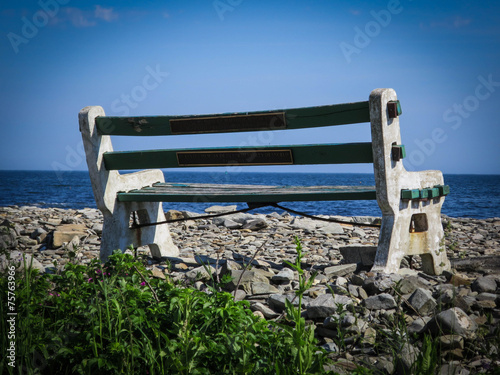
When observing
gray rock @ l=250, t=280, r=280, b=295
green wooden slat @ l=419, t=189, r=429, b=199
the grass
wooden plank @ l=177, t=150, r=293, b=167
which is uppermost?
wooden plank @ l=177, t=150, r=293, b=167

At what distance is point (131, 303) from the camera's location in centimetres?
273

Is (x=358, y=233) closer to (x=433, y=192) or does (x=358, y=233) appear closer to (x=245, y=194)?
(x=433, y=192)

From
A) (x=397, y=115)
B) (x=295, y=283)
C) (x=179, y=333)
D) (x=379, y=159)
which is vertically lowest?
(x=295, y=283)

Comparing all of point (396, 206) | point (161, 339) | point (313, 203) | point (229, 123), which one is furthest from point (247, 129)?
point (313, 203)

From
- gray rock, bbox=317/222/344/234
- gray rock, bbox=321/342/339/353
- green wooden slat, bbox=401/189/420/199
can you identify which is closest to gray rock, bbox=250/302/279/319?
gray rock, bbox=321/342/339/353

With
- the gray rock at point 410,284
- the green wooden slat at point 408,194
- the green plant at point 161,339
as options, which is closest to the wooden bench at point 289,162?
the green wooden slat at point 408,194

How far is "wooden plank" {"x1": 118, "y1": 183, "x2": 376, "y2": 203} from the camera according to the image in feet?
15.9

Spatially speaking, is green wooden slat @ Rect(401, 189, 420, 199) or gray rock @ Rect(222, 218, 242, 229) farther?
gray rock @ Rect(222, 218, 242, 229)

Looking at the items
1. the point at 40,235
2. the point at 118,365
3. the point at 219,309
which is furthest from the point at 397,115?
the point at 40,235

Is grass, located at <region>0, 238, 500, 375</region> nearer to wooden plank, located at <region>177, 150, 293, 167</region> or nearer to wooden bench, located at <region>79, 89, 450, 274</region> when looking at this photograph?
wooden bench, located at <region>79, 89, 450, 274</region>

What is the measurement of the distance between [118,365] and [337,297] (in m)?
1.89

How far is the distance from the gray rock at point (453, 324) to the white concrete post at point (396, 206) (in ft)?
5.76

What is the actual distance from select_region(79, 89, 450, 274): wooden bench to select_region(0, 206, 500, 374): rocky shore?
1.48 feet

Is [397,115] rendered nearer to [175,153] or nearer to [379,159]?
[379,159]
